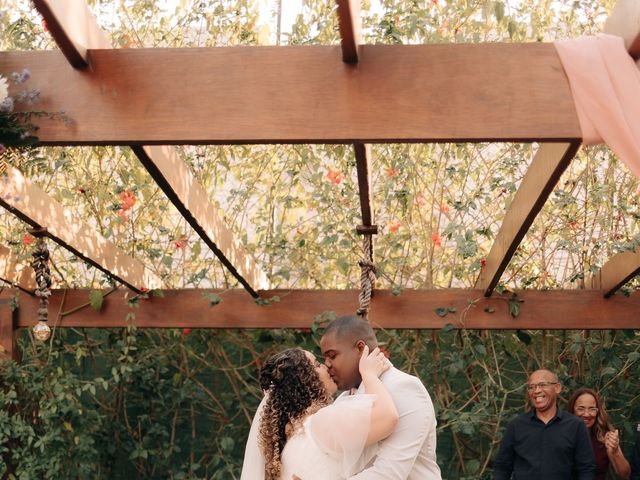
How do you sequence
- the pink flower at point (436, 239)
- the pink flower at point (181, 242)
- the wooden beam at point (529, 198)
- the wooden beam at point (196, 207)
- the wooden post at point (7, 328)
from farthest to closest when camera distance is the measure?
1. the wooden post at point (7, 328)
2. the pink flower at point (181, 242)
3. the pink flower at point (436, 239)
4. the wooden beam at point (196, 207)
5. the wooden beam at point (529, 198)

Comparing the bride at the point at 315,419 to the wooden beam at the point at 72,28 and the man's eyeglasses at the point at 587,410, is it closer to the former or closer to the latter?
the wooden beam at the point at 72,28

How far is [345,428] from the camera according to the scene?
304 cm

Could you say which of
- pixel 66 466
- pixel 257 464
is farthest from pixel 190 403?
pixel 257 464

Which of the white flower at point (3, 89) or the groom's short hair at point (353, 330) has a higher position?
the white flower at point (3, 89)

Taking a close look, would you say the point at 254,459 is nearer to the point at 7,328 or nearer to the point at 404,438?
the point at 404,438

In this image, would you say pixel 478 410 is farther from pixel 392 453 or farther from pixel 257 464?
pixel 392 453

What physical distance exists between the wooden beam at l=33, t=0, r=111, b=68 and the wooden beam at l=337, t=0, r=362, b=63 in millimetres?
845

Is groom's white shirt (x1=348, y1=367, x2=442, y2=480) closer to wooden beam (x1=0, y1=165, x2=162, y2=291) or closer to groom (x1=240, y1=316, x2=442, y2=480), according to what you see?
groom (x1=240, y1=316, x2=442, y2=480)

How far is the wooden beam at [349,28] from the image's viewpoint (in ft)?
10.1

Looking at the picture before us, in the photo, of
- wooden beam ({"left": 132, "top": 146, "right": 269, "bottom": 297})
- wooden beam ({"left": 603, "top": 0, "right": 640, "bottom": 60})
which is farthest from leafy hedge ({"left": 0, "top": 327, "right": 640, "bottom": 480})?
wooden beam ({"left": 603, "top": 0, "right": 640, "bottom": 60})

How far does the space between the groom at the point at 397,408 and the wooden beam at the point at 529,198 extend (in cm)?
93

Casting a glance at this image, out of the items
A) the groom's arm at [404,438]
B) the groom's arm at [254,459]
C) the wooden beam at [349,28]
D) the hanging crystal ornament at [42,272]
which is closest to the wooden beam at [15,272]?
the hanging crystal ornament at [42,272]

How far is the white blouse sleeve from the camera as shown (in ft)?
A: 9.78

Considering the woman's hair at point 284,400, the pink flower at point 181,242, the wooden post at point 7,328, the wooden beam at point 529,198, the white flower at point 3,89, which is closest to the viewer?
the white flower at point 3,89
